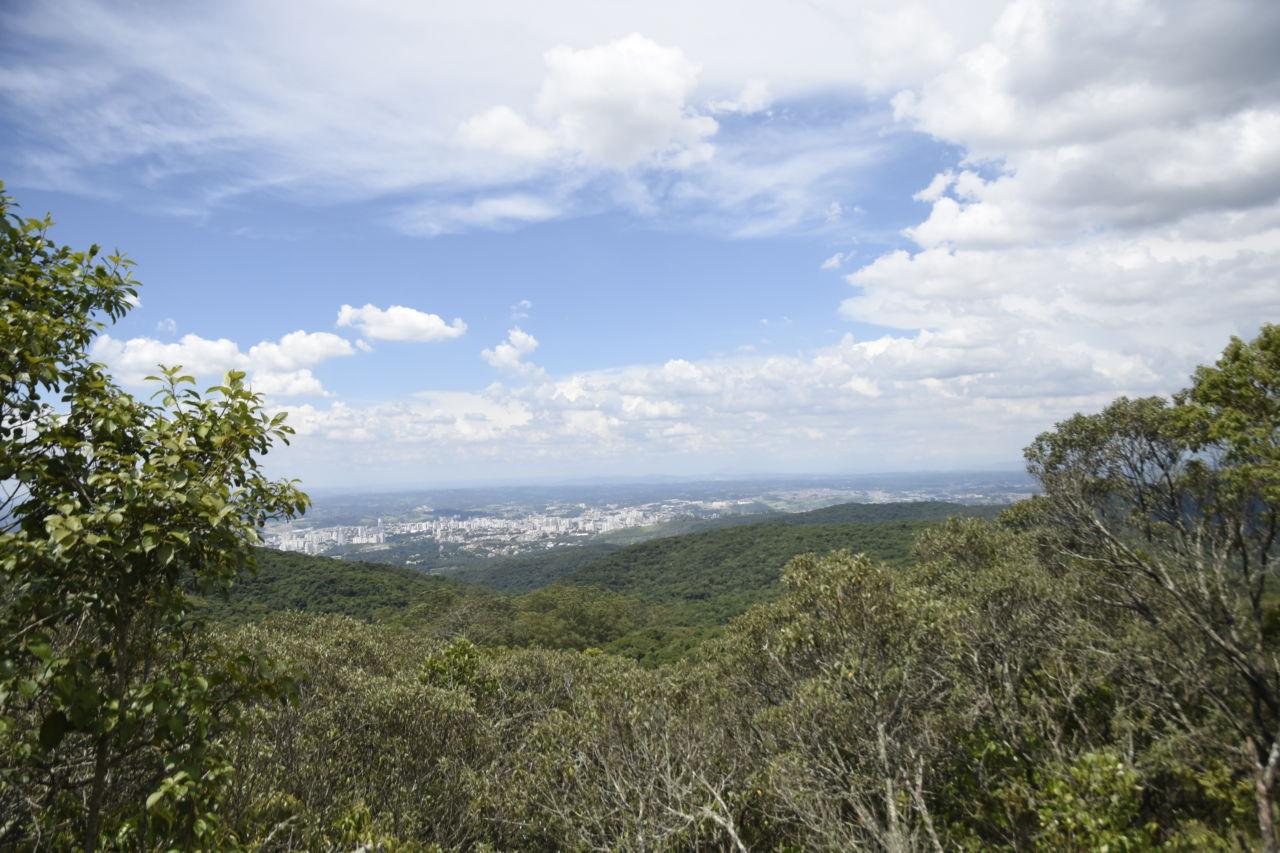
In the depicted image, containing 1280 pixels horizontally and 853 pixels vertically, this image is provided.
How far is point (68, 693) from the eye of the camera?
11.8 feet

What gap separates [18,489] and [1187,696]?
27.3 metres

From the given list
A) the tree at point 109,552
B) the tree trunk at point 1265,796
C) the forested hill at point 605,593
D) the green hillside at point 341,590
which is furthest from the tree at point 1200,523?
the green hillside at point 341,590

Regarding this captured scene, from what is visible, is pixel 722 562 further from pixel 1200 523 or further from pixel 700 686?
pixel 1200 523

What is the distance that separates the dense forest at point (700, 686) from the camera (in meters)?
4.48

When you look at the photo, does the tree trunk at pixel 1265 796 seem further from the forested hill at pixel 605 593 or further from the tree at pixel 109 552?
the forested hill at pixel 605 593

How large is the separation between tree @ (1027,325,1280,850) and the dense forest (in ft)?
0.34

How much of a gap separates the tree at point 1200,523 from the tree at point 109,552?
59.0 ft

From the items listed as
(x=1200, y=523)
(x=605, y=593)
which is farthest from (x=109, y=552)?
(x=605, y=593)

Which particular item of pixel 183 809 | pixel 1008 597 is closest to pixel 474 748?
pixel 183 809

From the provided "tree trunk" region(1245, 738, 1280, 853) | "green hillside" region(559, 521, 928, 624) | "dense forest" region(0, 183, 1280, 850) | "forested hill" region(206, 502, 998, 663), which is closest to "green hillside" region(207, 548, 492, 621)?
"forested hill" region(206, 502, 998, 663)

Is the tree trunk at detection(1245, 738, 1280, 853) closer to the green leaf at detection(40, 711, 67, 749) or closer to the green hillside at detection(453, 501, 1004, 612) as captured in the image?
the green leaf at detection(40, 711, 67, 749)

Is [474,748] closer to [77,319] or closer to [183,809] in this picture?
[183,809]

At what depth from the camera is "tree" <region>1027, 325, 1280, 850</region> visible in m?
13.8

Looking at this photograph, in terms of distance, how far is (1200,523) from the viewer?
18.5m
